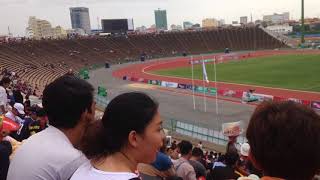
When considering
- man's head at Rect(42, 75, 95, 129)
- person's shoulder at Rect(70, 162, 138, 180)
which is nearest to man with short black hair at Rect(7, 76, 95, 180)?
man's head at Rect(42, 75, 95, 129)

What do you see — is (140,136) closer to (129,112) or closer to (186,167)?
(129,112)

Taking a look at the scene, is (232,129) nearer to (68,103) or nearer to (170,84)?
(68,103)

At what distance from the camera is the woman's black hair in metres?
2.44

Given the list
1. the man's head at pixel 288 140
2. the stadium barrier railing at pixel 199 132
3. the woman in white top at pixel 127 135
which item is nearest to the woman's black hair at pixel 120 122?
the woman in white top at pixel 127 135

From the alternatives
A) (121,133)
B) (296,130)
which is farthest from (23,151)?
(296,130)

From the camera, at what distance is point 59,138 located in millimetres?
3057

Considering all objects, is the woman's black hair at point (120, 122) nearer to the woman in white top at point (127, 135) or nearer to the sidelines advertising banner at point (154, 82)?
the woman in white top at point (127, 135)

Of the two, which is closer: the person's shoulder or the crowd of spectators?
the crowd of spectators

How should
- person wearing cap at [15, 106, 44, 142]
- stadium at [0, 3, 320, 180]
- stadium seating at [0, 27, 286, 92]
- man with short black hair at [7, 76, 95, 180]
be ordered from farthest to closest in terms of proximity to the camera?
1. stadium seating at [0, 27, 286, 92]
2. stadium at [0, 3, 320, 180]
3. person wearing cap at [15, 106, 44, 142]
4. man with short black hair at [7, 76, 95, 180]

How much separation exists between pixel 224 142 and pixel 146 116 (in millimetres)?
16881

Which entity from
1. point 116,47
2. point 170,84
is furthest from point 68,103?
point 116,47

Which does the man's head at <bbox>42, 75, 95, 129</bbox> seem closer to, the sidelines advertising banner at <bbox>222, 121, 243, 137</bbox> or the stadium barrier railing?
the sidelines advertising banner at <bbox>222, 121, 243, 137</bbox>

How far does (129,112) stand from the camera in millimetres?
2439

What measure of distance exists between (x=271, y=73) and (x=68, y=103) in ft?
152
